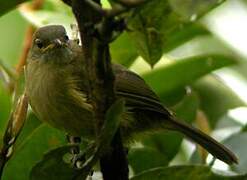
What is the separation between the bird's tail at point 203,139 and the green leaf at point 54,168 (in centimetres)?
105

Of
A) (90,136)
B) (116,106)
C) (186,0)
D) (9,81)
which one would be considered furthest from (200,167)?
(9,81)

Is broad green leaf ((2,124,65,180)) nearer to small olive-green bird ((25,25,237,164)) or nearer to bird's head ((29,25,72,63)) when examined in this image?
small olive-green bird ((25,25,237,164))

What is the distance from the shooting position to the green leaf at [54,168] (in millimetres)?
2094

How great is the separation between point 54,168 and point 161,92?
121 centimetres

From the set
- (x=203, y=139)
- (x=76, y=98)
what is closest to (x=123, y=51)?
(x=76, y=98)

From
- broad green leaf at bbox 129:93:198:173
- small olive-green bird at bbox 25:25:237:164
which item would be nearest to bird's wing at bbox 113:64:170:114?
small olive-green bird at bbox 25:25:237:164

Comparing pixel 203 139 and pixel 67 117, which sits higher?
pixel 67 117

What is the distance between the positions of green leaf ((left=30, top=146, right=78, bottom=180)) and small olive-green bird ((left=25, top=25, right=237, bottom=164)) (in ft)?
2.53

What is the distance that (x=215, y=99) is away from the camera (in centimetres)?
350

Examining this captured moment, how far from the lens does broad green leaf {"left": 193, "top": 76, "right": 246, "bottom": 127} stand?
3.43 m

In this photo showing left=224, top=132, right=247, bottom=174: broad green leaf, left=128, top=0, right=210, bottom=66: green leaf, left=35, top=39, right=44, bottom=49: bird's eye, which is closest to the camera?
left=128, top=0, right=210, bottom=66: green leaf

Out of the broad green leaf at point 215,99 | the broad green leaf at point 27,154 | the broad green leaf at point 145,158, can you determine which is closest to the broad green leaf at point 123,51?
the broad green leaf at point 215,99

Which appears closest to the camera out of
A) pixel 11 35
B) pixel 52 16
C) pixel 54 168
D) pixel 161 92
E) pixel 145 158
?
pixel 54 168

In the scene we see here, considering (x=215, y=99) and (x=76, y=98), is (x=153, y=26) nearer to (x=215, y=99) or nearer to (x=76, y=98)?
(x=76, y=98)
